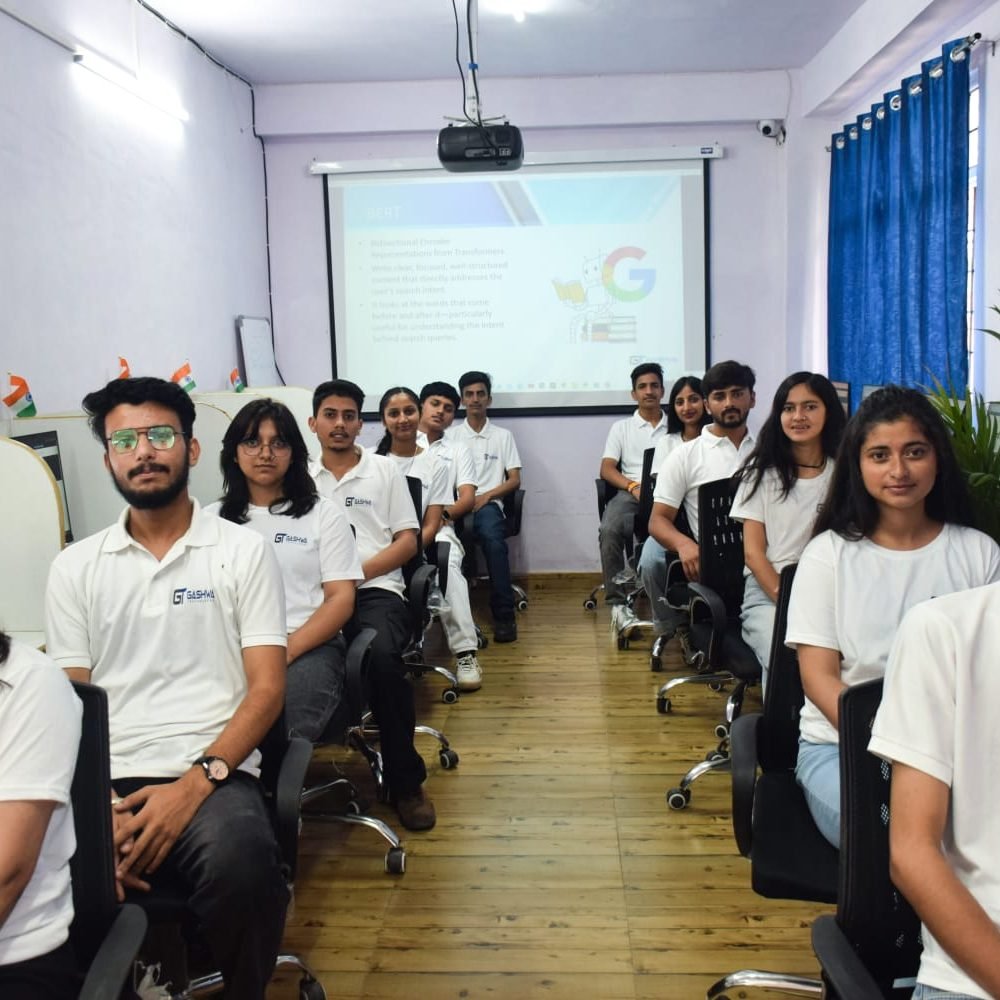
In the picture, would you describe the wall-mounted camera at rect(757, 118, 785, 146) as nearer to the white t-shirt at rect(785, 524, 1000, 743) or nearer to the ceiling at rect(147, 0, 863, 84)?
the ceiling at rect(147, 0, 863, 84)

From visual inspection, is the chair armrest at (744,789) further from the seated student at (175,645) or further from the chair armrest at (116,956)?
the chair armrest at (116,956)

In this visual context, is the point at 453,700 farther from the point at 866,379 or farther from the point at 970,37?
the point at 970,37

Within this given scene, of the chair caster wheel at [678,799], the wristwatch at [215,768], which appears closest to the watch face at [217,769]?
the wristwatch at [215,768]

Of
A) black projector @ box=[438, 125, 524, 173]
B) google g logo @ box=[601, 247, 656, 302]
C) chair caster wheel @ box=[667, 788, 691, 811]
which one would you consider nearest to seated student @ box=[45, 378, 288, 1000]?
chair caster wheel @ box=[667, 788, 691, 811]

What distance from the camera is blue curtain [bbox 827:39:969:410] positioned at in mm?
3693

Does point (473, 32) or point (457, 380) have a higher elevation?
point (473, 32)

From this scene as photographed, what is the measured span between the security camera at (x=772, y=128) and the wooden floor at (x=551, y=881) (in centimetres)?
355

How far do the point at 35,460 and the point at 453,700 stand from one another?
1.97 m

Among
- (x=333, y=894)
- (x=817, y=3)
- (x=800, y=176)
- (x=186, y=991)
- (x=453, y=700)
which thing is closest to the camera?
(x=186, y=991)

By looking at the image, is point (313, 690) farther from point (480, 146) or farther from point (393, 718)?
point (480, 146)

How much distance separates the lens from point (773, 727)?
1.99 m

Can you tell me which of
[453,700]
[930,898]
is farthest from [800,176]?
[930,898]

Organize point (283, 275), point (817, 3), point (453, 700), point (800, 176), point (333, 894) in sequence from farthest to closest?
point (283, 275), point (800, 176), point (817, 3), point (453, 700), point (333, 894)

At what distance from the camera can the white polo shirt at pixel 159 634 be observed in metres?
1.84
